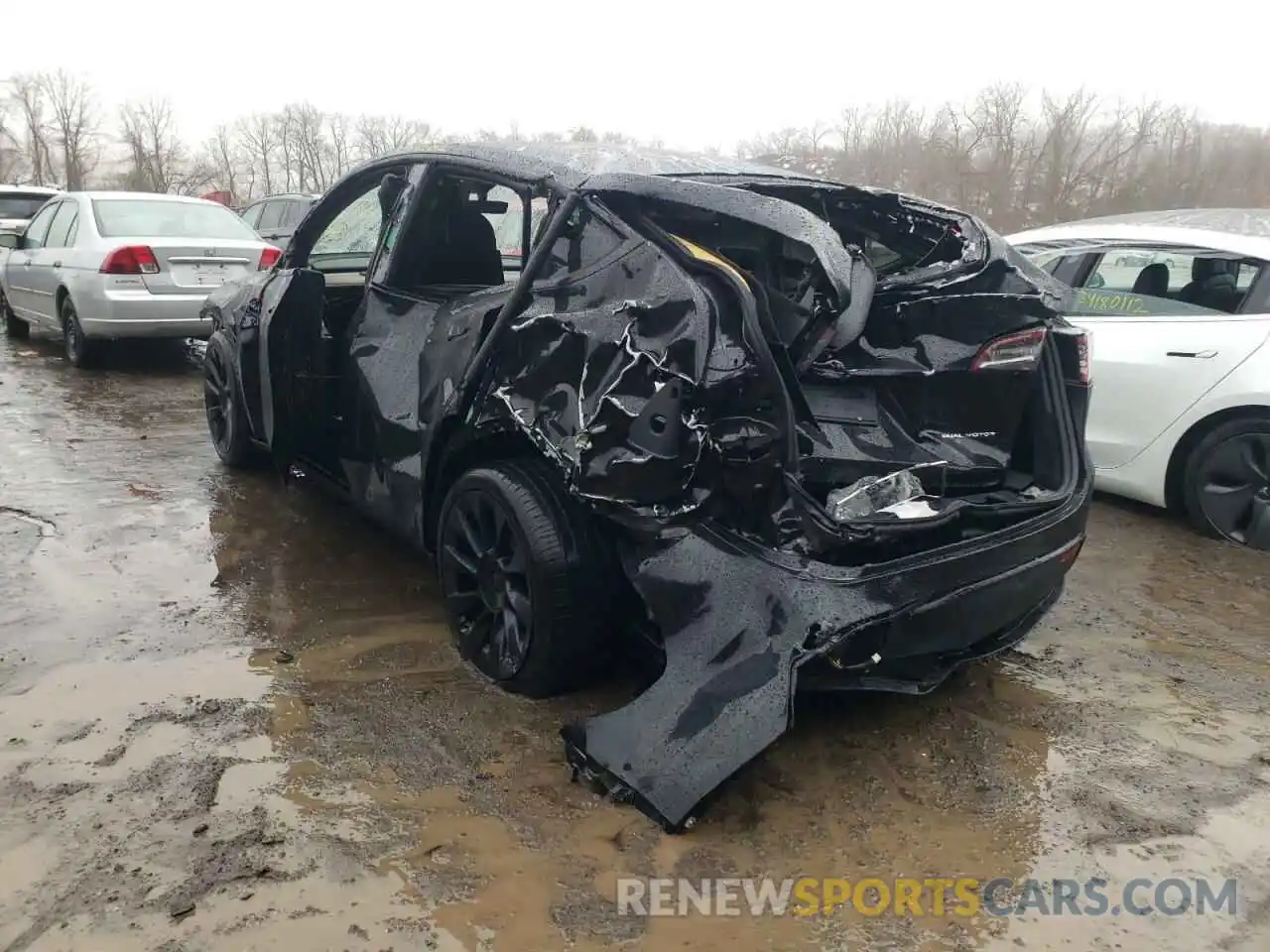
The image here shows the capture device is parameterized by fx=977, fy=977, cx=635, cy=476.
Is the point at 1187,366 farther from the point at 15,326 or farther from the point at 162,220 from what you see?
the point at 15,326

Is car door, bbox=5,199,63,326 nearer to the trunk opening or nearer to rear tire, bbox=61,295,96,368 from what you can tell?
rear tire, bbox=61,295,96,368

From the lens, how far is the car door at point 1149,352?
471cm

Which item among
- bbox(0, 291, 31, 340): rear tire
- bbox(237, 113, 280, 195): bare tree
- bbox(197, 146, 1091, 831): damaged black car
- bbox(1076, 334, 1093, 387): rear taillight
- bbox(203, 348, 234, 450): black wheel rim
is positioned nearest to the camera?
bbox(197, 146, 1091, 831): damaged black car

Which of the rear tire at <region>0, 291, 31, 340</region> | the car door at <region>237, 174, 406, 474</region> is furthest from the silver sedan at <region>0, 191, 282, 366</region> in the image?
the car door at <region>237, 174, 406, 474</region>

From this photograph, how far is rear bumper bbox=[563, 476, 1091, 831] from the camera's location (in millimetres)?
2338

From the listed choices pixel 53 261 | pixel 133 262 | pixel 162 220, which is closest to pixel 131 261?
pixel 133 262

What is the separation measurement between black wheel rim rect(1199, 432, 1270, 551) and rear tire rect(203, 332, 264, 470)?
4889 mm

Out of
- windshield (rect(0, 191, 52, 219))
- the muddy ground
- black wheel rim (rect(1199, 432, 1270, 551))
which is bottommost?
the muddy ground

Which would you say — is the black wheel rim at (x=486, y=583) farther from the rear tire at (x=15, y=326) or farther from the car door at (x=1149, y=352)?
the rear tire at (x=15, y=326)

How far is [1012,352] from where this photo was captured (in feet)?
9.66

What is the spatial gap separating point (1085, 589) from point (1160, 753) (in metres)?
1.44

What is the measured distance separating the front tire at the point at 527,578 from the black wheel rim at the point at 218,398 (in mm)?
2664

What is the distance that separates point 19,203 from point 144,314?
7.30m

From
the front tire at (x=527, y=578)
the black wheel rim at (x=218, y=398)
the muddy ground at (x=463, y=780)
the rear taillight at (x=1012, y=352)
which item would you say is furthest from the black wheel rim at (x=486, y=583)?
the black wheel rim at (x=218, y=398)
